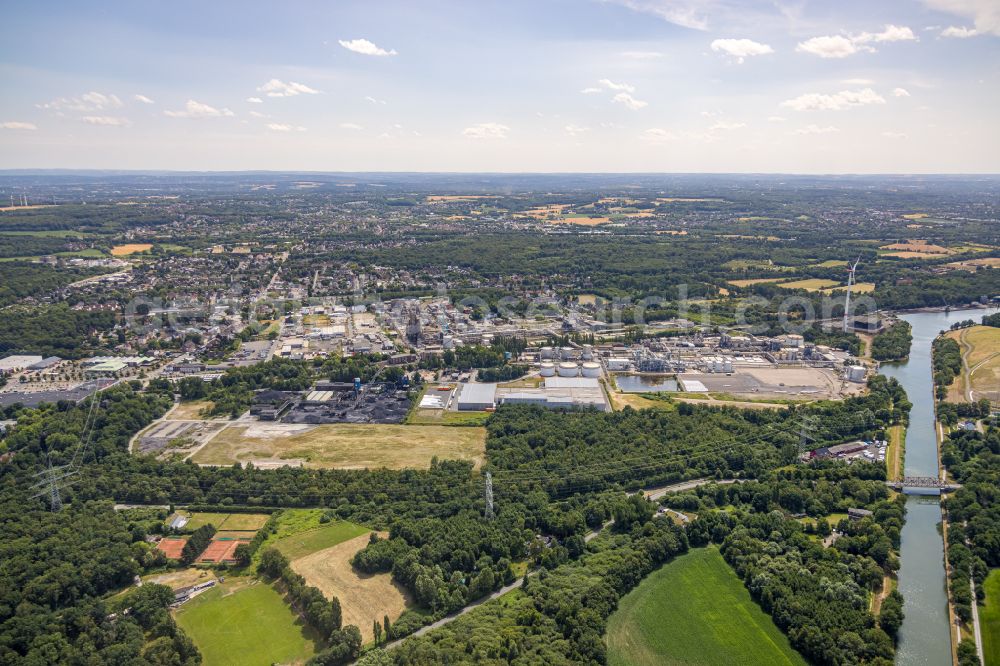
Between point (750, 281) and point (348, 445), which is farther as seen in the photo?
point (750, 281)

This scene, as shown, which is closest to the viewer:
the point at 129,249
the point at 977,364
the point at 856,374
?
the point at 856,374

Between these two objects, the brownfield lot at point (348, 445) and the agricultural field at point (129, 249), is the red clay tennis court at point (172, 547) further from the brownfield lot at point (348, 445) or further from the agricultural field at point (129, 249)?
the agricultural field at point (129, 249)

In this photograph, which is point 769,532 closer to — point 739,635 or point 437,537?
point 739,635

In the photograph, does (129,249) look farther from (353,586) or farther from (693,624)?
(693,624)

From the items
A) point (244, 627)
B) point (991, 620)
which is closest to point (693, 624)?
point (991, 620)

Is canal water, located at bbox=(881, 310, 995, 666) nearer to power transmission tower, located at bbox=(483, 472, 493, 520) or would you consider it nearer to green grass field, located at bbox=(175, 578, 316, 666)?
power transmission tower, located at bbox=(483, 472, 493, 520)

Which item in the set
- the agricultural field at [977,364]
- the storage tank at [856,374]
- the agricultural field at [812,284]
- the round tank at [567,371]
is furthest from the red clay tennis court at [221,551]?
the agricultural field at [812,284]

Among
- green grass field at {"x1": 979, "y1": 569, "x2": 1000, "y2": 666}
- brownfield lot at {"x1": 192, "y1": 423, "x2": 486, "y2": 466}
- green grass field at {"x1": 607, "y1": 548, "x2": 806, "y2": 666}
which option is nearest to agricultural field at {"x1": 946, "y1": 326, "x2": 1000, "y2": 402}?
green grass field at {"x1": 979, "y1": 569, "x2": 1000, "y2": 666}
